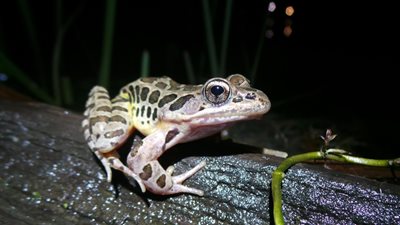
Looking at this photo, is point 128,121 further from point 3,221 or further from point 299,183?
point 299,183

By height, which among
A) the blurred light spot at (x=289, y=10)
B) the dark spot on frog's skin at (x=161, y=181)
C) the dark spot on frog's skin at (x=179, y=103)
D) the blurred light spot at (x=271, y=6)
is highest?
the blurred light spot at (x=271, y=6)

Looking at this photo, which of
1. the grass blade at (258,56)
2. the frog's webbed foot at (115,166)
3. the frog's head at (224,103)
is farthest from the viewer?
the grass blade at (258,56)

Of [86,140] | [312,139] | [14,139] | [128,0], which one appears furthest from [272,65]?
[128,0]

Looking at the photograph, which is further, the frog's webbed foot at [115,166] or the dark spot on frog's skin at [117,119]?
the dark spot on frog's skin at [117,119]

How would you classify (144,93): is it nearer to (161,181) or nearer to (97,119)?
(97,119)

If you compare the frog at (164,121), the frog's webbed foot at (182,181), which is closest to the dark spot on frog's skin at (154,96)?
the frog at (164,121)

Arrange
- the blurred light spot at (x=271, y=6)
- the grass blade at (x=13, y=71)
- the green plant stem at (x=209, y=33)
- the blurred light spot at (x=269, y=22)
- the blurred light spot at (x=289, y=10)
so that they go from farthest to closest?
the grass blade at (x=13, y=71), the green plant stem at (x=209, y=33), the blurred light spot at (x=269, y=22), the blurred light spot at (x=289, y=10), the blurred light spot at (x=271, y=6)

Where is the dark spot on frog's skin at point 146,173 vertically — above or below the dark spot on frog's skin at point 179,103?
below

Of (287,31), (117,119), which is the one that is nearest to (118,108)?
(117,119)

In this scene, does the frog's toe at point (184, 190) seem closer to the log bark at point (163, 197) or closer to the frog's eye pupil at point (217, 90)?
the log bark at point (163, 197)
